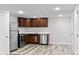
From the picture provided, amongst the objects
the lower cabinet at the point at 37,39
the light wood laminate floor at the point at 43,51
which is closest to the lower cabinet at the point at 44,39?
the lower cabinet at the point at 37,39

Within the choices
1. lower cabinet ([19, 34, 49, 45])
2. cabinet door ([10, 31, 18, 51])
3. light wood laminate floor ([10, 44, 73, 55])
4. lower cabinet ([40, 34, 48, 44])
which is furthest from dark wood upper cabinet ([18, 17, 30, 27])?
light wood laminate floor ([10, 44, 73, 55])

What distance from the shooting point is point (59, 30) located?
11.7 metres

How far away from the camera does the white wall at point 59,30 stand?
11555mm

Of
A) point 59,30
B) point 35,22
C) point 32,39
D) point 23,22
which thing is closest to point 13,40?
point 23,22

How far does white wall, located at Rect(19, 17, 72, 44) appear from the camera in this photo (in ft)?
37.9

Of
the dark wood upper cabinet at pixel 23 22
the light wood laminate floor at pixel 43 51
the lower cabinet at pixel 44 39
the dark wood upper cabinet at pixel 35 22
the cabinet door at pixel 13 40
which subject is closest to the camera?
the light wood laminate floor at pixel 43 51

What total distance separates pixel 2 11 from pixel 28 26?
5222 mm

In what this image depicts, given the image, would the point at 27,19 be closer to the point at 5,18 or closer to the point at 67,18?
the point at 67,18

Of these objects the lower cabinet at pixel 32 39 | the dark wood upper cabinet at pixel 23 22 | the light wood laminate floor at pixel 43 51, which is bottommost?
the light wood laminate floor at pixel 43 51

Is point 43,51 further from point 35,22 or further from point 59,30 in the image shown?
point 35,22

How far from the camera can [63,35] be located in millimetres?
11609

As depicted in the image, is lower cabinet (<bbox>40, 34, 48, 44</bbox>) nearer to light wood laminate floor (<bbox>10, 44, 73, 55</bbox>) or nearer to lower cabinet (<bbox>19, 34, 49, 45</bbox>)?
lower cabinet (<bbox>19, 34, 49, 45</bbox>)

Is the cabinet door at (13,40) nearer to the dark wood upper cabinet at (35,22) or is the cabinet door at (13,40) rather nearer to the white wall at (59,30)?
the white wall at (59,30)
